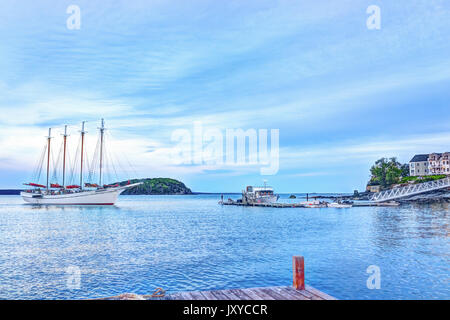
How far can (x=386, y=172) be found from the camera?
14325 cm

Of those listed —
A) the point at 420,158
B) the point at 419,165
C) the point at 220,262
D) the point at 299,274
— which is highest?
the point at 420,158

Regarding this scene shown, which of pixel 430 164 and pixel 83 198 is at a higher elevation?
pixel 430 164

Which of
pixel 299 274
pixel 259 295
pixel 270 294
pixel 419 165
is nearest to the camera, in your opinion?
pixel 259 295

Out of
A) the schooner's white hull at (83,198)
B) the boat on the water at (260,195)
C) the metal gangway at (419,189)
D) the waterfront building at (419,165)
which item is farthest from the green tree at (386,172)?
the schooner's white hull at (83,198)

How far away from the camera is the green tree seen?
5436 inches

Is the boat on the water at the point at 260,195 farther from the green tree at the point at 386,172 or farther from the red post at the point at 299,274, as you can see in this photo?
the red post at the point at 299,274

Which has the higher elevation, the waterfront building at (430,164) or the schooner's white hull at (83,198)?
the waterfront building at (430,164)

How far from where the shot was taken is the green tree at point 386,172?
138062 mm

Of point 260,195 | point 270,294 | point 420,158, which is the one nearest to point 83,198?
point 260,195

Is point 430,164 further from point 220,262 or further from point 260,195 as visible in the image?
point 220,262

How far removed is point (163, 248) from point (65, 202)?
93610 millimetres

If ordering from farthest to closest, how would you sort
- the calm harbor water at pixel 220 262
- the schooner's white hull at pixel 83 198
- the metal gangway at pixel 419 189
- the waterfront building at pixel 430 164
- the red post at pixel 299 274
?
1. the waterfront building at pixel 430 164
2. the schooner's white hull at pixel 83 198
3. the metal gangway at pixel 419 189
4. the calm harbor water at pixel 220 262
5. the red post at pixel 299 274

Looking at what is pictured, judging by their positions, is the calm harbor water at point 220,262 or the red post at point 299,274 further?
the calm harbor water at point 220,262
